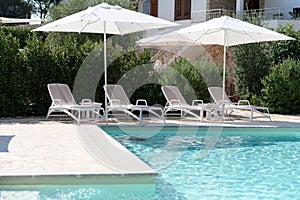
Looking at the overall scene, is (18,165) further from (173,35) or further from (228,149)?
(173,35)

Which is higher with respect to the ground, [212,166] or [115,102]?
[115,102]

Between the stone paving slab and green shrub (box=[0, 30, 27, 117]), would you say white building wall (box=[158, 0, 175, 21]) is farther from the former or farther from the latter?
the stone paving slab

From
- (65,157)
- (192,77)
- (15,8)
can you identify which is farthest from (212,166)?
(15,8)

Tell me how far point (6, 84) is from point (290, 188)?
9690mm

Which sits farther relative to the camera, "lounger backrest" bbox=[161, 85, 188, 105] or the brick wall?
the brick wall

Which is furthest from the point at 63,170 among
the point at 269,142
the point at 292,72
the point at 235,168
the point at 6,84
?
the point at 292,72

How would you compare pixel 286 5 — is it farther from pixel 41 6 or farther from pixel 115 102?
pixel 41 6

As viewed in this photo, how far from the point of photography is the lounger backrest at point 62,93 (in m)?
13.0

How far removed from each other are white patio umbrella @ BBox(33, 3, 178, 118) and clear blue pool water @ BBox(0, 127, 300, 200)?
2.95m

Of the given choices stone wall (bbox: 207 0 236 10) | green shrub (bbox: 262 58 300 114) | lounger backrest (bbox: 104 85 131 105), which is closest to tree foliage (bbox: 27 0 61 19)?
stone wall (bbox: 207 0 236 10)

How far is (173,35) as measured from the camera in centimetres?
1466

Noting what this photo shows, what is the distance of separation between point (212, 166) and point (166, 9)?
74.0 feet

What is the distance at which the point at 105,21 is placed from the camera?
12.8 m

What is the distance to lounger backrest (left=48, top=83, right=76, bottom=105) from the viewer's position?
13.0m
